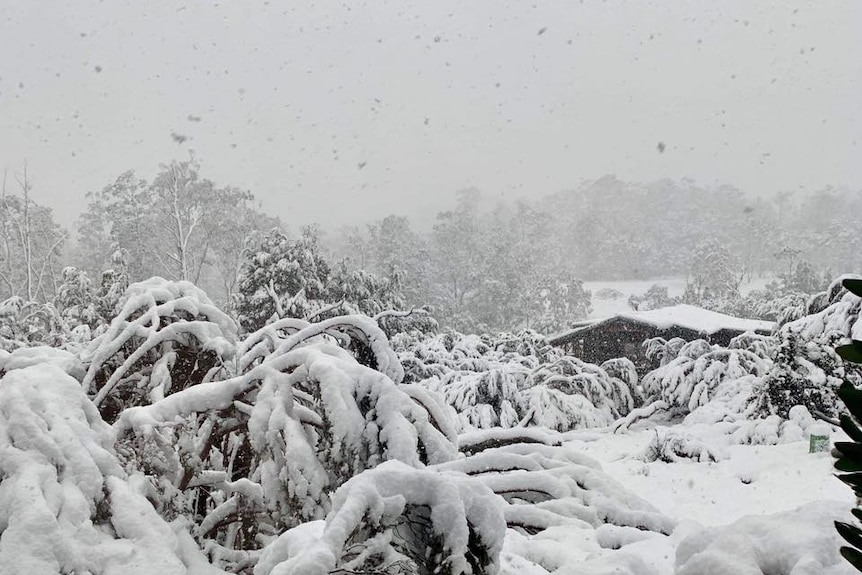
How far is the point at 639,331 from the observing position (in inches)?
1063

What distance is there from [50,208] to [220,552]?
4590 centimetres

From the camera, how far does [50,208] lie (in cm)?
4072

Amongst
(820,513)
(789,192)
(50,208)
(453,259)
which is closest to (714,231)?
(789,192)

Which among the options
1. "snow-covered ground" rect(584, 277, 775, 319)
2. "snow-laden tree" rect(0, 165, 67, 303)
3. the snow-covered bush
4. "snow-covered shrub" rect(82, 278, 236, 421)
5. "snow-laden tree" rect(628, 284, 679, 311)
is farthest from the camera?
"snow-covered ground" rect(584, 277, 775, 319)

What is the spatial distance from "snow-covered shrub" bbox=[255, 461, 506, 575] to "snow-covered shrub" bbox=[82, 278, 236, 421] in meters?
1.12

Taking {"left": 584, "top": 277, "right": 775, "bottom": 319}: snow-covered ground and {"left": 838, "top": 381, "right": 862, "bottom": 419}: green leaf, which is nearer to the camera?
{"left": 838, "top": 381, "right": 862, "bottom": 419}: green leaf

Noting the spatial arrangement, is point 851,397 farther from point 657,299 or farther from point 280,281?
point 657,299

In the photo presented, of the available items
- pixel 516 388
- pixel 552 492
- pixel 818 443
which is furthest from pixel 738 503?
pixel 552 492

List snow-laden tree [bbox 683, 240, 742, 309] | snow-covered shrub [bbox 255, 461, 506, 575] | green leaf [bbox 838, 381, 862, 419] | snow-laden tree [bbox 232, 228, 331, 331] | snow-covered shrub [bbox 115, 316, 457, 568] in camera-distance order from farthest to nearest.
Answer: snow-laden tree [bbox 683, 240, 742, 309]
snow-laden tree [bbox 232, 228, 331, 331]
snow-covered shrub [bbox 115, 316, 457, 568]
snow-covered shrub [bbox 255, 461, 506, 575]
green leaf [bbox 838, 381, 862, 419]

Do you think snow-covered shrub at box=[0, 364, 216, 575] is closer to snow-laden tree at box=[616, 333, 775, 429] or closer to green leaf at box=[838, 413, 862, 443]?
green leaf at box=[838, 413, 862, 443]

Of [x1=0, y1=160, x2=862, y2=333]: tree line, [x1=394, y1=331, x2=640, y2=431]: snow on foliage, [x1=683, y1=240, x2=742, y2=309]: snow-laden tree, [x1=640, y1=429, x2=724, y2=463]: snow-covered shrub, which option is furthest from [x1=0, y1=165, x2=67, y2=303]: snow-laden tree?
[x1=683, y1=240, x2=742, y2=309]: snow-laden tree

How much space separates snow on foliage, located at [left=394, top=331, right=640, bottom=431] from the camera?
10898 mm

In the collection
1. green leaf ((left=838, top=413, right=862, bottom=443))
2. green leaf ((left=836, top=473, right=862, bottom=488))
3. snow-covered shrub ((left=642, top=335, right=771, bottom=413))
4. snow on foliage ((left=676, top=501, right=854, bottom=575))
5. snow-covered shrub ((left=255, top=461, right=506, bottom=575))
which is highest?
green leaf ((left=838, top=413, right=862, bottom=443))

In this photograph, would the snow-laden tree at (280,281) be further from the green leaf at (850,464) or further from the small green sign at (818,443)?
the green leaf at (850,464)
